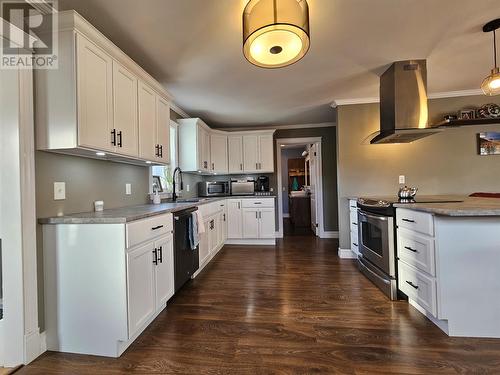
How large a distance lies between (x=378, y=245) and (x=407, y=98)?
1.68 metres


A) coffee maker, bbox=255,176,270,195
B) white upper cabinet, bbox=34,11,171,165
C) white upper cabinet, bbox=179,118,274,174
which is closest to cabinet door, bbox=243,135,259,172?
white upper cabinet, bbox=179,118,274,174

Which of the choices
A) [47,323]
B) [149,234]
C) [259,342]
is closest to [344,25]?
[149,234]

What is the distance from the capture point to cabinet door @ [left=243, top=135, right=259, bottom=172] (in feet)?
16.4

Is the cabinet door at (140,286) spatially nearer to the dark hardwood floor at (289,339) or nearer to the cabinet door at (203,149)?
the dark hardwood floor at (289,339)

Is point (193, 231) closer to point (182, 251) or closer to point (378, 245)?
point (182, 251)

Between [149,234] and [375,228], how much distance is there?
2.27 m

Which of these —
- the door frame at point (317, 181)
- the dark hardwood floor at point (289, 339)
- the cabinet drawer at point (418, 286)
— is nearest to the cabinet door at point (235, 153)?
the door frame at point (317, 181)

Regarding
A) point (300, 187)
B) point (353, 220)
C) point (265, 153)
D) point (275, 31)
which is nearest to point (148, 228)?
point (275, 31)

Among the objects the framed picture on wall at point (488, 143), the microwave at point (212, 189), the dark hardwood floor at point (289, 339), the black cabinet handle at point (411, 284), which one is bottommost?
the dark hardwood floor at point (289, 339)

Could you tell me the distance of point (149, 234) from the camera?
6.18ft

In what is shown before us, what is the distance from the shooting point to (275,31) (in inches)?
61.3

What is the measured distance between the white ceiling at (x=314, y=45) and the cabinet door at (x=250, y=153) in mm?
1305

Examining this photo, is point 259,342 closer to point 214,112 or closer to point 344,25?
point 344,25

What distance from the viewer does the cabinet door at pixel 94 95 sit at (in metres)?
1.60
